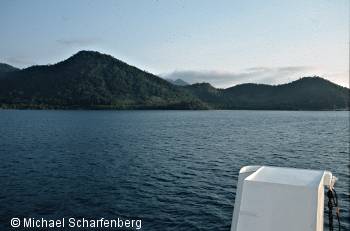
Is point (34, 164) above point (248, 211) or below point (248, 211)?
below

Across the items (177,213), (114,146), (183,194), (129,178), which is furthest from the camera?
(114,146)

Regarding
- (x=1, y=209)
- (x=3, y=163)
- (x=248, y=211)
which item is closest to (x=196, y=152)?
(x=3, y=163)

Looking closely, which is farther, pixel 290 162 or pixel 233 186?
pixel 290 162

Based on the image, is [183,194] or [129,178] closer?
[183,194]

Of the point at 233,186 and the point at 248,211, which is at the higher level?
the point at 248,211

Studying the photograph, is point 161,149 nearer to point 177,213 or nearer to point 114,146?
point 114,146

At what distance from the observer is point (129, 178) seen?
47.8 metres

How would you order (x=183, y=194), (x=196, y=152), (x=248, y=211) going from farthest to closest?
1. (x=196, y=152)
2. (x=183, y=194)
3. (x=248, y=211)

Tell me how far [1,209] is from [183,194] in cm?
2094

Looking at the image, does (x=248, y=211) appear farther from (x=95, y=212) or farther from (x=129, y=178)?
(x=129, y=178)

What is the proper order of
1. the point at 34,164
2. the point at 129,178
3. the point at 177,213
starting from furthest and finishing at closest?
the point at 34,164 < the point at 129,178 < the point at 177,213

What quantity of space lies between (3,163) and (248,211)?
61.5m

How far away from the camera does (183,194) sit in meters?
39.4

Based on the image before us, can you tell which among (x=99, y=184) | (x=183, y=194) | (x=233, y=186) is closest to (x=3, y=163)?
(x=99, y=184)
